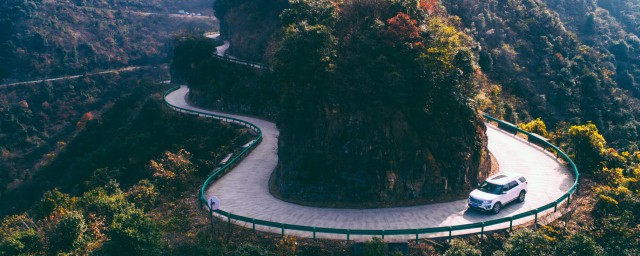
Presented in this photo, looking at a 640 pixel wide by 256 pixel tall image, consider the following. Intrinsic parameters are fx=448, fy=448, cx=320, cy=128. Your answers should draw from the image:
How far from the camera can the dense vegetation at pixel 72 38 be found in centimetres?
9506

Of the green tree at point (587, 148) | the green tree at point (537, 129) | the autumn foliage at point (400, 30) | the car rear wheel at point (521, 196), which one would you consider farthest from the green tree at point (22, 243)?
the green tree at point (537, 129)

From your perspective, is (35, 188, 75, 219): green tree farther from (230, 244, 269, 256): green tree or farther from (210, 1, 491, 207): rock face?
(230, 244, 269, 256): green tree

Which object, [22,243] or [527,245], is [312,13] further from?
[22,243]

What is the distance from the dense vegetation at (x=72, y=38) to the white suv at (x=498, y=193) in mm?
94013

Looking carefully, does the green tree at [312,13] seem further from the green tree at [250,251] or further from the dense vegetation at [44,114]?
the dense vegetation at [44,114]

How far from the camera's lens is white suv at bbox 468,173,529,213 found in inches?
953

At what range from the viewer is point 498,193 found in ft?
80.5

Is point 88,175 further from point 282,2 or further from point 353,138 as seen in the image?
point 353,138

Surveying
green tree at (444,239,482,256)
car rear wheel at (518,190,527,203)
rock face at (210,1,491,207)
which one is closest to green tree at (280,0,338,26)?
rock face at (210,1,491,207)

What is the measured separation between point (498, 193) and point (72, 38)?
106258 millimetres

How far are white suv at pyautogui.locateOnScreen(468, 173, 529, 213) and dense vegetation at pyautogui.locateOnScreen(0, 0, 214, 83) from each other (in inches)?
3701

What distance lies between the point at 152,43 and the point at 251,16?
68.3m

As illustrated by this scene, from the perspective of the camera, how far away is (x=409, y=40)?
1066 inches

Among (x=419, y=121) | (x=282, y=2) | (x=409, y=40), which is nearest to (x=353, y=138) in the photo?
(x=419, y=121)
